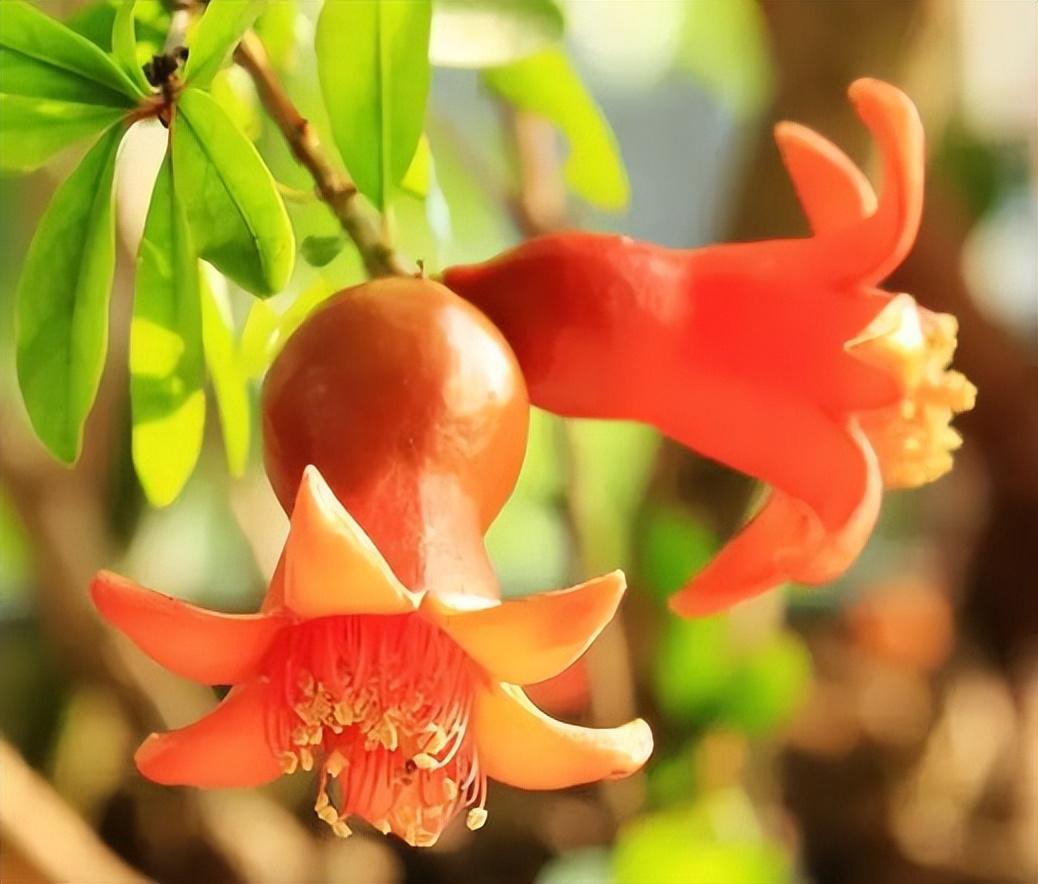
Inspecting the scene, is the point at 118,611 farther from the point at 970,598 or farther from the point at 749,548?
the point at 970,598

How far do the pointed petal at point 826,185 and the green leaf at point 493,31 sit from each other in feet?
0.36

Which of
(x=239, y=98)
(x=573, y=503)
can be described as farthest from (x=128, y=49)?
(x=573, y=503)

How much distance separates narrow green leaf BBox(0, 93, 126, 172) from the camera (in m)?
0.39

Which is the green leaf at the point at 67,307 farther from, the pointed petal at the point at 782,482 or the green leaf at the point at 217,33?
the pointed petal at the point at 782,482

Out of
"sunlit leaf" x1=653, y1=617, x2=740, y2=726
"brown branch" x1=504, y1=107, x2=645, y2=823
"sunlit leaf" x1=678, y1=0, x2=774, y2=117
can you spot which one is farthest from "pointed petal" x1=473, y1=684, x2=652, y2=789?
"sunlit leaf" x1=678, y1=0, x2=774, y2=117

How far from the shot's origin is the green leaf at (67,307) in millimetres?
406

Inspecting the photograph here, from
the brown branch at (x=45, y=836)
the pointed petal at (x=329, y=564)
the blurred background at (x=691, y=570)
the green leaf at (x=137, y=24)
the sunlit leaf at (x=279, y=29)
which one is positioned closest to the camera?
the pointed petal at (x=329, y=564)

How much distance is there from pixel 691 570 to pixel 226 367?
1.58 ft

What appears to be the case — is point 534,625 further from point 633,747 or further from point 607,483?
point 607,483

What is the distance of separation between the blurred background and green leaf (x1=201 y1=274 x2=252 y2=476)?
0.30m

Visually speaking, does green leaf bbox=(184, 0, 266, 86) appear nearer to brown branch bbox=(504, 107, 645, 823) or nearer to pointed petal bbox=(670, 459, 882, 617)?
pointed petal bbox=(670, 459, 882, 617)

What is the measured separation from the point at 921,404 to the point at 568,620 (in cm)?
23

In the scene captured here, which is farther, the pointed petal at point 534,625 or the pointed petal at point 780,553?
the pointed petal at point 780,553

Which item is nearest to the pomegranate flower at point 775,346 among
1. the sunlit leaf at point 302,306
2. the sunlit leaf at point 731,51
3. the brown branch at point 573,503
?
the sunlit leaf at point 302,306
